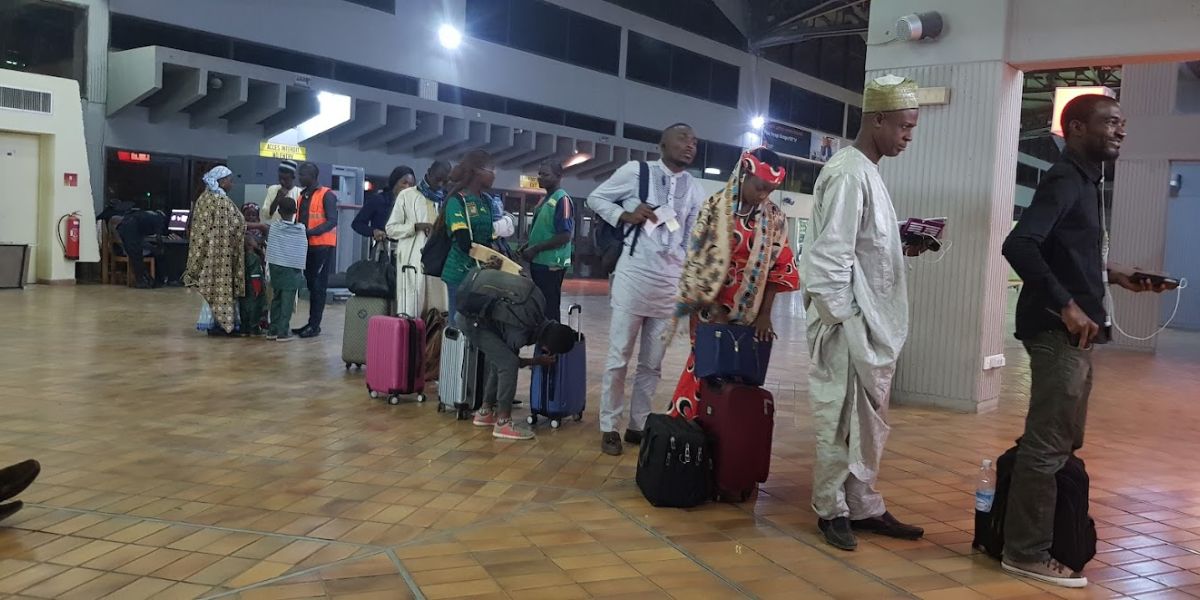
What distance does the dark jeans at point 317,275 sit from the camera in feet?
26.7

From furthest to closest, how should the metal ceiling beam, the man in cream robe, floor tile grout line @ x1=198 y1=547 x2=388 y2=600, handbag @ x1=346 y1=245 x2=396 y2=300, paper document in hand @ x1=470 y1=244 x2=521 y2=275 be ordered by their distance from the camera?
1. the metal ceiling beam
2. handbag @ x1=346 y1=245 x2=396 y2=300
3. the man in cream robe
4. paper document in hand @ x1=470 y1=244 x2=521 y2=275
5. floor tile grout line @ x1=198 y1=547 x2=388 y2=600

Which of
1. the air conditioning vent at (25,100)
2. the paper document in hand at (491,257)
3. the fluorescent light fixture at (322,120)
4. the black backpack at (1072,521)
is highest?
the fluorescent light fixture at (322,120)

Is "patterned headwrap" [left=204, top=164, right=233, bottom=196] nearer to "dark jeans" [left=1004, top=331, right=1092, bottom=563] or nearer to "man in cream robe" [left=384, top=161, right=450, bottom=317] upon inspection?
"man in cream robe" [left=384, top=161, right=450, bottom=317]

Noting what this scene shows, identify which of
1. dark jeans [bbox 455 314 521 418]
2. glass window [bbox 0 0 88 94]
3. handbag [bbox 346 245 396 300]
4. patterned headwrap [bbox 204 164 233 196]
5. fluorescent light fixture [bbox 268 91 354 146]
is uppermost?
glass window [bbox 0 0 88 94]

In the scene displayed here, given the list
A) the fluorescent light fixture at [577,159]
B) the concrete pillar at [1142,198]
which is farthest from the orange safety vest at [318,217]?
the fluorescent light fixture at [577,159]

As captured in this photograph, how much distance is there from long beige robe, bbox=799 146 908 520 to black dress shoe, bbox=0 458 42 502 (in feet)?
8.87

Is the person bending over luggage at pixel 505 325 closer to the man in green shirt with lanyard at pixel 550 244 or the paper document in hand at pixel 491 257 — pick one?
the paper document in hand at pixel 491 257

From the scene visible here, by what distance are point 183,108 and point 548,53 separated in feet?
29.4

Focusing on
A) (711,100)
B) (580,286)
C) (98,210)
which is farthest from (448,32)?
(711,100)

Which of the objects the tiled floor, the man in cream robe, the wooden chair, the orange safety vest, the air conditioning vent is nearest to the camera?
the tiled floor

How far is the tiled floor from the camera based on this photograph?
277 cm

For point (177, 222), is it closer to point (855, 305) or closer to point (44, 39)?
point (44, 39)

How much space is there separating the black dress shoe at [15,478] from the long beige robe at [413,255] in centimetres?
303

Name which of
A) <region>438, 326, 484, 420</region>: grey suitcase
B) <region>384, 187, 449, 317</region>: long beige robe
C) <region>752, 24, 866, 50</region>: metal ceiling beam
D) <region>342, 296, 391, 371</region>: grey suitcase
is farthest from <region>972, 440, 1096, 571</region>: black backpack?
<region>752, 24, 866, 50</region>: metal ceiling beam
